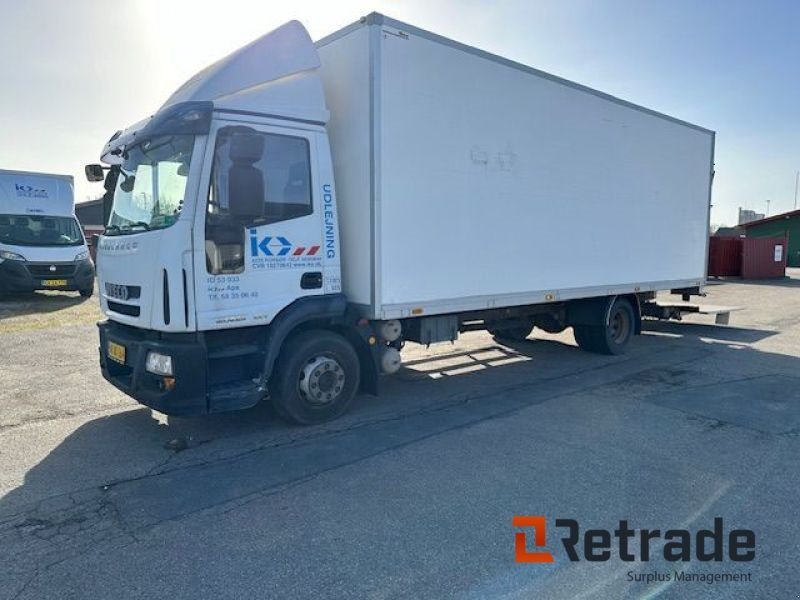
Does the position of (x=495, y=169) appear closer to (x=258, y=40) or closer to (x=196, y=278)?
(x=258, y=40)

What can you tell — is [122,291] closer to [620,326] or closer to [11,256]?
[620,326]

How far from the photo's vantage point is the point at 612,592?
291 cm

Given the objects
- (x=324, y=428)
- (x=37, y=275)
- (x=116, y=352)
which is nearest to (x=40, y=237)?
(x=37, y=275)

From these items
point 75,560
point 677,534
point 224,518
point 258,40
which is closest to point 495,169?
point 258,40

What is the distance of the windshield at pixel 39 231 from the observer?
14.3 m

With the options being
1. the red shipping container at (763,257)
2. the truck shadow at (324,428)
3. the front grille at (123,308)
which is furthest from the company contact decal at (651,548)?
the red shipping container at (763,257)

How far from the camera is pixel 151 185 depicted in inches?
202

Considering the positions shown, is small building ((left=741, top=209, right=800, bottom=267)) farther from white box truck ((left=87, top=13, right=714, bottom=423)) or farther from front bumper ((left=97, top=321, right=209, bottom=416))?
front bumper ((left=97, top=321, right=209, bottom=416))

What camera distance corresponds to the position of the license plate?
516cm

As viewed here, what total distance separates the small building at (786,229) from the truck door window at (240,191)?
41.5 metres

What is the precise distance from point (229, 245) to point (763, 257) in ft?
102

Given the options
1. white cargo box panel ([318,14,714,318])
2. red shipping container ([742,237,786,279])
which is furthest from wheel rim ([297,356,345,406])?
red shipping container ([742,237,786,279])

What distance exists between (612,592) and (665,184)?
813 cm

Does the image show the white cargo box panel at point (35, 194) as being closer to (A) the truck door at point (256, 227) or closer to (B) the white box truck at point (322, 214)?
(B) the white box truck at point (322, 214)
